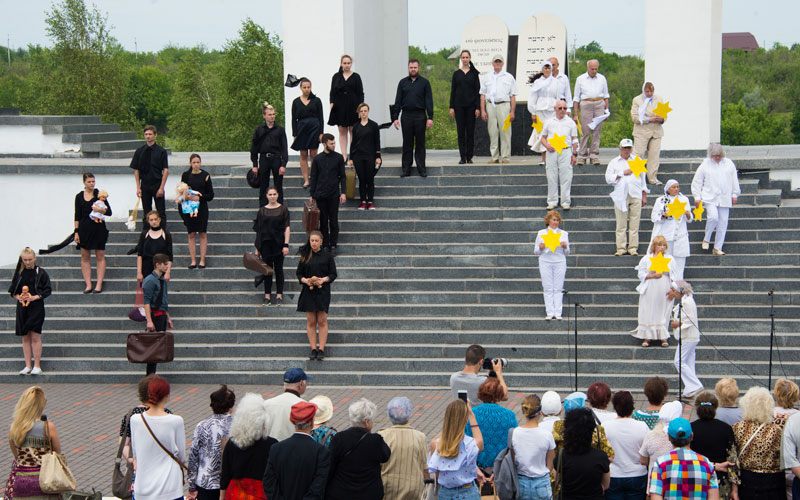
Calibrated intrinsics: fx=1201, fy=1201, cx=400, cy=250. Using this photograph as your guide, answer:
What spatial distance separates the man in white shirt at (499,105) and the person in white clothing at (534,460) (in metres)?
13.2

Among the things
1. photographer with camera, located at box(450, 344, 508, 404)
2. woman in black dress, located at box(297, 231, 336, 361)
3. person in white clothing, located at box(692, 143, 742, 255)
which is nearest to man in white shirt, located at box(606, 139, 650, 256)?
person in white clothing, located at box(692, 143, 742, 255)

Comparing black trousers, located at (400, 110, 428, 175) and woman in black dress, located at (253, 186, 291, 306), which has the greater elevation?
black trousers, located at (400, 110, 428, 175)

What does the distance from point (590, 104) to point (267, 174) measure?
227 inches

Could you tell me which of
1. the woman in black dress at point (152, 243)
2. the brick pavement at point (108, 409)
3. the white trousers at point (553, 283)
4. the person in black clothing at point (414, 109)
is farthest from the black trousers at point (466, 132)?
the brick pavement at point (108, 409)

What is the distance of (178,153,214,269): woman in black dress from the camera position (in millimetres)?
18422

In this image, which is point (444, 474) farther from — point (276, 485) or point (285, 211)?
point (285, 211)

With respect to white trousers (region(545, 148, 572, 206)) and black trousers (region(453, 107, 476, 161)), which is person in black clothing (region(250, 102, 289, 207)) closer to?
black trousers (region(453, 107, 476, 161))

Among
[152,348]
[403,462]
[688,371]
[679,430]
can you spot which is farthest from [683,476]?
[152,348]

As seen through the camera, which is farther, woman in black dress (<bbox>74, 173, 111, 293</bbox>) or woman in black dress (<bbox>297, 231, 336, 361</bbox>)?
woman in black dress (<bbox>74, 173, 111, 293</bbox>)

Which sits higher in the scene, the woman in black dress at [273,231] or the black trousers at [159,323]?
the woman in black dress at [273,231]

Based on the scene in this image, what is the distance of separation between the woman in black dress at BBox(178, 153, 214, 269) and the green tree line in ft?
28.3

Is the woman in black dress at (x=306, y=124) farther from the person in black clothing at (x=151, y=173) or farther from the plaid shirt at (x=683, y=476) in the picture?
the plaid shirt at (x=683, y=476)

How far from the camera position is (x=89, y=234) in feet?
59.9

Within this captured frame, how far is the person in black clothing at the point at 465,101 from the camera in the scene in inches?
824
